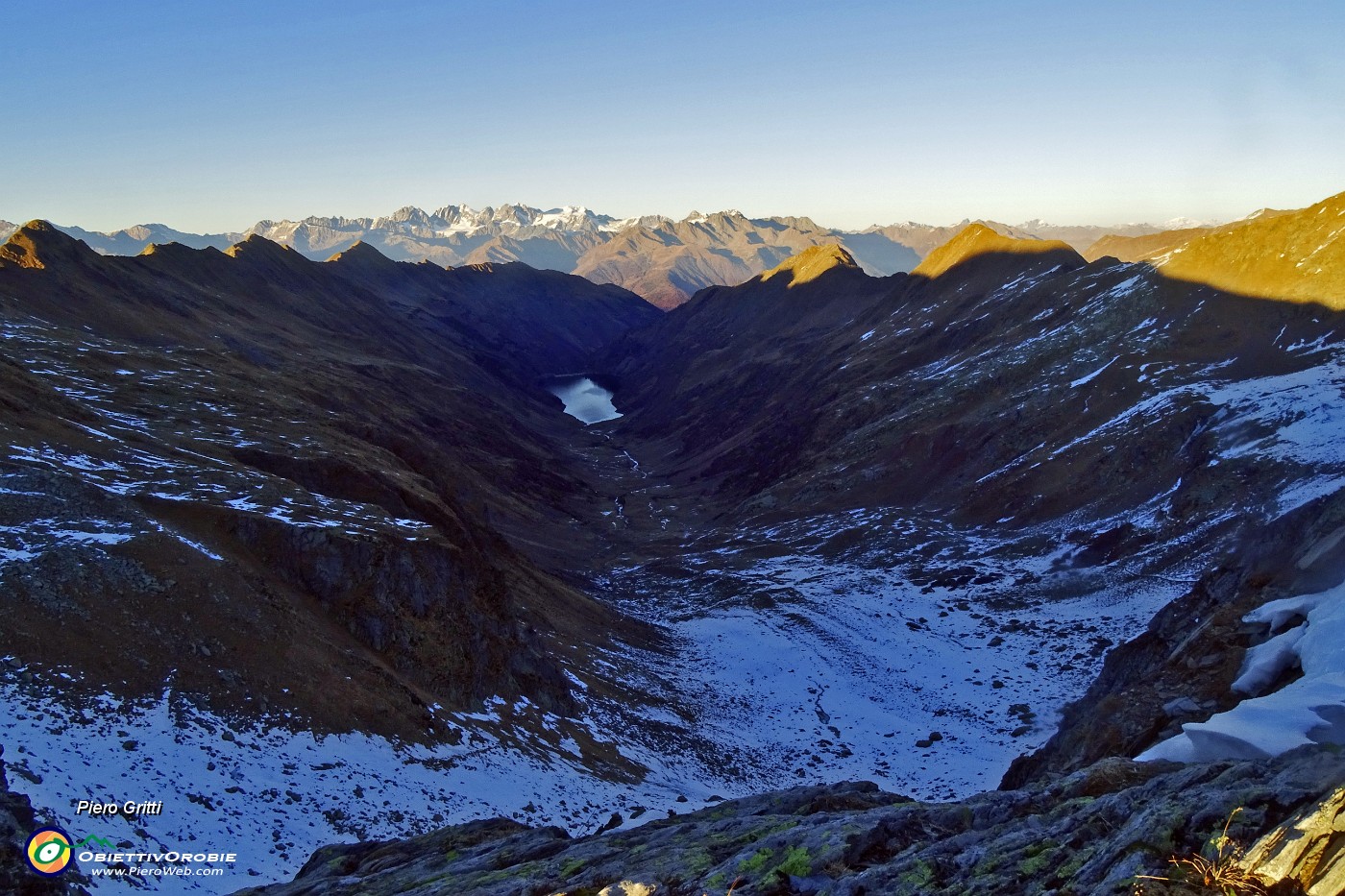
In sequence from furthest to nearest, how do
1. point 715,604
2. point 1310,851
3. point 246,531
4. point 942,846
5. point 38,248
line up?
point 38,248
point 715,604
point 246,531
point 942,846
point 1310,851

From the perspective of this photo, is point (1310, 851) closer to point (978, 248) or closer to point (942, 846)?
point (942, 846)

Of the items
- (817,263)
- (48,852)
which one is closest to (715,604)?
(48,852)

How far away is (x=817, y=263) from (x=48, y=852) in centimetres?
16775

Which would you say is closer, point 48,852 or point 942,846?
point 942,846

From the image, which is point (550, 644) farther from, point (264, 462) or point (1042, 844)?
point (1042, 844)

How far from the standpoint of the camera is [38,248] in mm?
73000

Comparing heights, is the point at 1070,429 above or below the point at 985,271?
below

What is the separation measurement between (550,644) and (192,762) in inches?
865

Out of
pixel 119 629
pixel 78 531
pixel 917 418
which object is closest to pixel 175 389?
pixel 78 531

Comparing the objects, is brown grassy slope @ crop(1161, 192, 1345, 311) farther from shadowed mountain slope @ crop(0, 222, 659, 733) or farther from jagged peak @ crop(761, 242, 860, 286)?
jagged peak @ crop(761, 242, 860, 286)

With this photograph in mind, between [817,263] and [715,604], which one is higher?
[817,263]

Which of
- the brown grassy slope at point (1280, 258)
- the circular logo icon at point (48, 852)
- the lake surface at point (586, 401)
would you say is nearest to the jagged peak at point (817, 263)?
the lake surface at point (586, 401)

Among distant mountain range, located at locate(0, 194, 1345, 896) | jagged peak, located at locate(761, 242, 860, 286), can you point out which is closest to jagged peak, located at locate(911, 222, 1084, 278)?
distant mountain range, located at locate(0, 194, 1345, 896)

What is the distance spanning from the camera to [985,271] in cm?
11344
